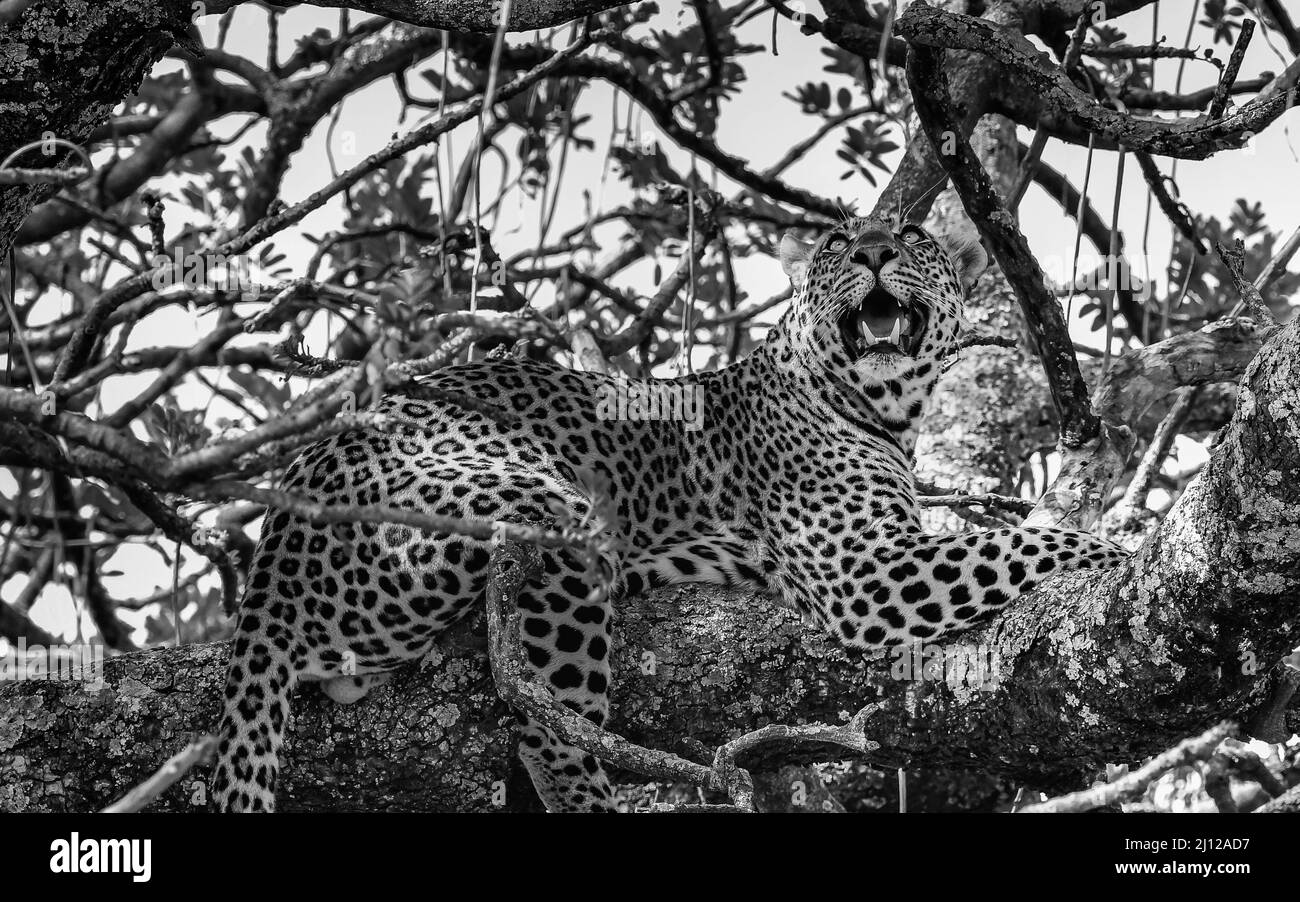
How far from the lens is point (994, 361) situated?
8000mm

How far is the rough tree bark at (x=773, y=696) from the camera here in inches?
175

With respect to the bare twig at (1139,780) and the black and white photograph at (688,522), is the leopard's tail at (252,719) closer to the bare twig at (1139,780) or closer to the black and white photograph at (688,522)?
the black and white photograph at (688,522)

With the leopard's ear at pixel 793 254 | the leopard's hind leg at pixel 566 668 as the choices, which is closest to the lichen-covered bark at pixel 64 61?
the leopard's hind leg at pixel 566 668

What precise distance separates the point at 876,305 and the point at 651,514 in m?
1.53

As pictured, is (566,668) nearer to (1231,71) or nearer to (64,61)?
(64,61)

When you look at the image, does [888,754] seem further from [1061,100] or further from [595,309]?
[595,309]

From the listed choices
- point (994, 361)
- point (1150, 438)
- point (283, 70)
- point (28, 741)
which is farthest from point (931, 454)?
point (283, 70)

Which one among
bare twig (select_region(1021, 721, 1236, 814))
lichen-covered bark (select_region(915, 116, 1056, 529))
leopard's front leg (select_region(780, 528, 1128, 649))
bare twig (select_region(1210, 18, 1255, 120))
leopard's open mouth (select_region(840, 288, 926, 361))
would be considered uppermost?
bare twig (select_region(1210, 18, 1255, 120))

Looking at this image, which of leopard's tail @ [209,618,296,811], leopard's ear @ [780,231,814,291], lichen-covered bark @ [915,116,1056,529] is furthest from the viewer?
lichen-covered bark @ [915,116,1056,529]

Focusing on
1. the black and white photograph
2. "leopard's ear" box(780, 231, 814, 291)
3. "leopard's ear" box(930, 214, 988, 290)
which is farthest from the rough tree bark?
"leopard's ear" box(930, 214, 988, 290)

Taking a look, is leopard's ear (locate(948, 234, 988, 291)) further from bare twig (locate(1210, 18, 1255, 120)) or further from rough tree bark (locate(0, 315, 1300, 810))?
bare twig (locate(1210, 18, 1255, 120))

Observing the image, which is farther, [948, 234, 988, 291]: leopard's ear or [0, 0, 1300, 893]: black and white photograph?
[948, 234, 988, 291]: leopard's ear

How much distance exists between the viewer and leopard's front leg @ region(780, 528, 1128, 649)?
5.64 meters

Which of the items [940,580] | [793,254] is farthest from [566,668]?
[793,254]
